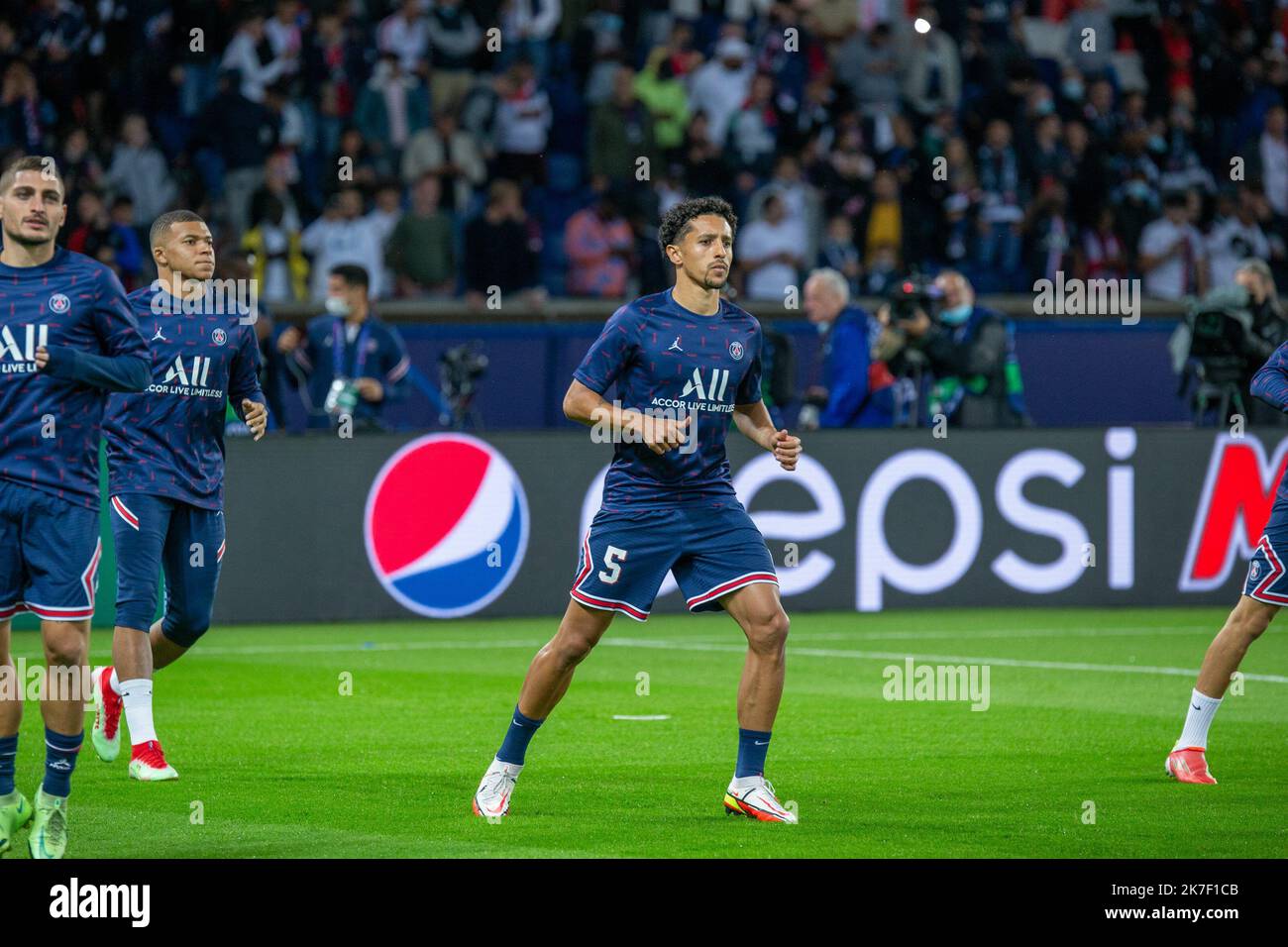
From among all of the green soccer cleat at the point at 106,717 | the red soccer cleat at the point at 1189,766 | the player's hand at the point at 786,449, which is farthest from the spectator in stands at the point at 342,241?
the player's hand at the point at 786,449

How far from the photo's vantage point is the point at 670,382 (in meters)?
8.22

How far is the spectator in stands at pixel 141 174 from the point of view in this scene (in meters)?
20.0

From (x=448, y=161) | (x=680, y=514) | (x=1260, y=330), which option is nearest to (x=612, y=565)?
(x=680, y=514)

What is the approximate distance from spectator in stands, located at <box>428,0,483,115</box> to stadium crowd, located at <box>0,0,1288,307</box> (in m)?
0.03

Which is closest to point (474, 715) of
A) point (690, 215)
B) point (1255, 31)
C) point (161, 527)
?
point (161, 527)

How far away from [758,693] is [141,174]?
13.5m

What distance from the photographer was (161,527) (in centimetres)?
943

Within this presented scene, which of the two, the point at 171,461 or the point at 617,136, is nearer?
the point at 171,461

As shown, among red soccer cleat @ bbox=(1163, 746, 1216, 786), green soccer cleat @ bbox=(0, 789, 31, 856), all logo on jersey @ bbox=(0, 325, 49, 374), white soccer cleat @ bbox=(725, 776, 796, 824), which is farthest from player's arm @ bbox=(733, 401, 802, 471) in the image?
green soccer cleat @ bbox=(0, 789, 31, 856)

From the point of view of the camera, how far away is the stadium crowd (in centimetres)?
2017

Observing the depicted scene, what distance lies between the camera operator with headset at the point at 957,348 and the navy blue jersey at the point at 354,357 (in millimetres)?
4012

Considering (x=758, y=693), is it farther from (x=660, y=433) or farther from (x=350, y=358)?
(x=350, y=358)

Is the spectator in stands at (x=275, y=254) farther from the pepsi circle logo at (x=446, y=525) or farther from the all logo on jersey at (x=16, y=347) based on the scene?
the all logo on jersey at (x=16, y=347)
